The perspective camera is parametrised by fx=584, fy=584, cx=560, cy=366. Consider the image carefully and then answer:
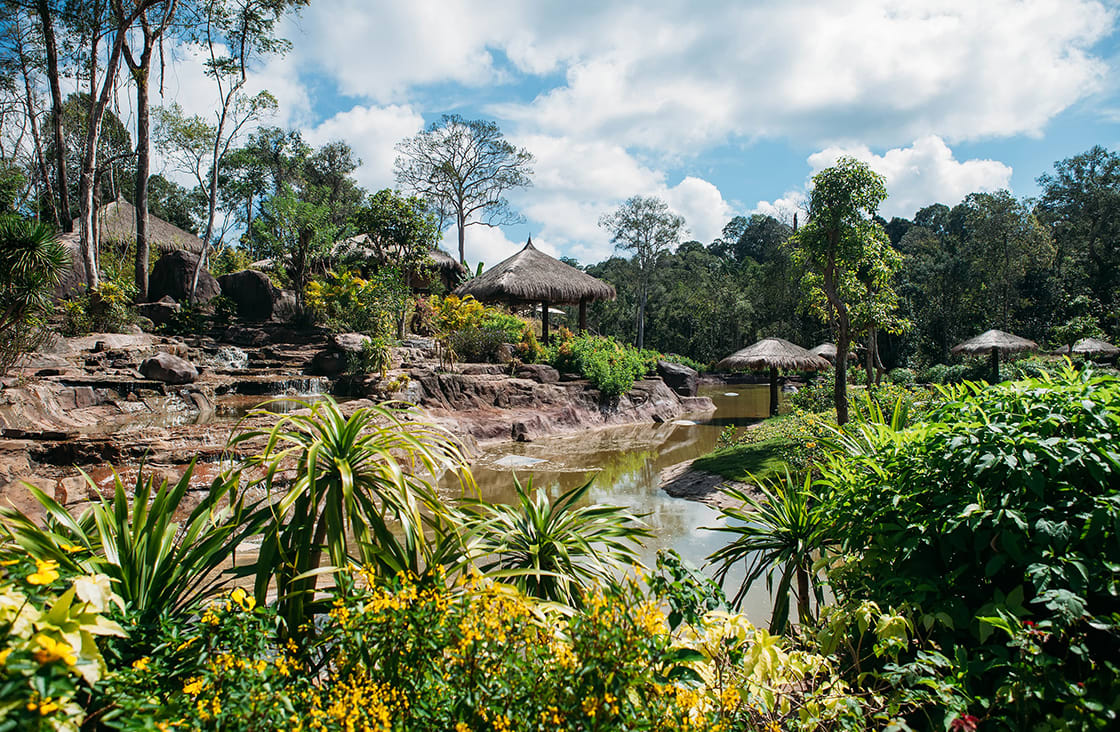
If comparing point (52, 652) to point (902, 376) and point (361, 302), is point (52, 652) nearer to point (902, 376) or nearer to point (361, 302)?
point (361, 302)

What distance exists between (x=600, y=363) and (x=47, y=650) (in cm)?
1487

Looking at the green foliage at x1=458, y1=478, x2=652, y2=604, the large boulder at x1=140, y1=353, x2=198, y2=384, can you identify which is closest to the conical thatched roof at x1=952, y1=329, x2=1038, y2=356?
the green foliage at x1=458, y1=478, x2=652, y2=604

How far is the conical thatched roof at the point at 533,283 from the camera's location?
18656 mm

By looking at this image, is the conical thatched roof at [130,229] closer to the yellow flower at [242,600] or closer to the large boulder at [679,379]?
the large boulder at [679,379]

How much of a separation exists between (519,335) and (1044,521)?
15.0m

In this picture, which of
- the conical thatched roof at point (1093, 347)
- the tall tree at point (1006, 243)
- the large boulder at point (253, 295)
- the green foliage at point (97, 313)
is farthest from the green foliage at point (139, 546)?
the tall tree at point (1006, 243)

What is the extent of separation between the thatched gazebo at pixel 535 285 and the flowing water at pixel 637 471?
18.9ft

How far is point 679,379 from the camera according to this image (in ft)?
64.3

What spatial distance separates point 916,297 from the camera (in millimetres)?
31281

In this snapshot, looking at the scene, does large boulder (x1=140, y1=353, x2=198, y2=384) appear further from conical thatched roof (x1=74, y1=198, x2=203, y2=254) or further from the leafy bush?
the leafy bush

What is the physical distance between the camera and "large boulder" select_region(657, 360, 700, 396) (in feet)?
63.9

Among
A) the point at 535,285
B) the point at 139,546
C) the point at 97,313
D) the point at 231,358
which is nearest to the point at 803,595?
the point at 139,546

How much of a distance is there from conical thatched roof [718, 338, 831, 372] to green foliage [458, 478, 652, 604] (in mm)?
14637

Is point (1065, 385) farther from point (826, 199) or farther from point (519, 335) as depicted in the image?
point (519, 335)
